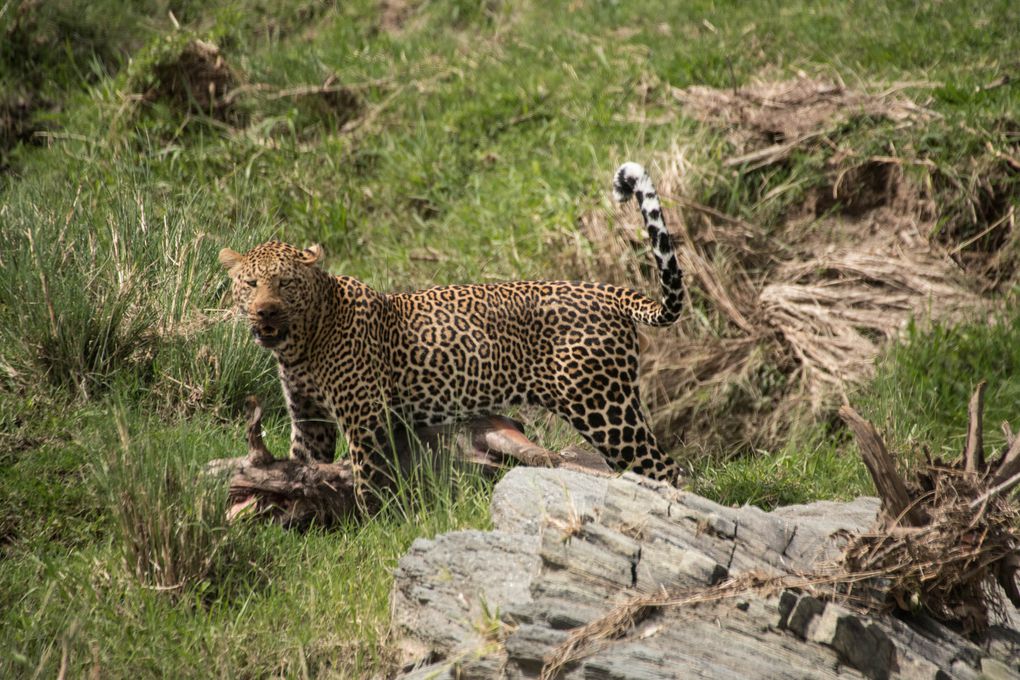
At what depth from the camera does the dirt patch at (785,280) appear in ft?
30.3

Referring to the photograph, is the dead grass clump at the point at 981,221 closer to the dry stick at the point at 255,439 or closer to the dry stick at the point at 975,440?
the dry stick at the point at 975,440

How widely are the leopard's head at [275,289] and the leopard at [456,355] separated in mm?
10

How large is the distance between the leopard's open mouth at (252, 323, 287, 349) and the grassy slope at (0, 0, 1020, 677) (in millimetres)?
785

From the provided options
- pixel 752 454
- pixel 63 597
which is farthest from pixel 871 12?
pixel 63 597

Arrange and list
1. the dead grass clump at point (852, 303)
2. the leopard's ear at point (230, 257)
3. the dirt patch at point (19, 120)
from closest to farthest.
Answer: the leopard's ear at point (230, 257) → the dead grass clump at point (852, 303) → the dirt patch at point (19, 120)

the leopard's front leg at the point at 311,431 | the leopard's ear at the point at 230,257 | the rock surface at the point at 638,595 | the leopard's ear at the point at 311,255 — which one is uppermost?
the leopard's ear at the point at 311,255

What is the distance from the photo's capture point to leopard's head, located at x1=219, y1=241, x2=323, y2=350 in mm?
6574

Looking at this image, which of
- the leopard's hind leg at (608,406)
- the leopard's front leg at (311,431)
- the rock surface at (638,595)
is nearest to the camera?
the rock surface at (638,595)

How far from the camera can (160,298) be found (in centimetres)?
810

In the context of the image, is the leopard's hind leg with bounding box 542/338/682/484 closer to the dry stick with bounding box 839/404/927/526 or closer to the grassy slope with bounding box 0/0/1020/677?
the grassy slope with bounding box 0/0/1020/677

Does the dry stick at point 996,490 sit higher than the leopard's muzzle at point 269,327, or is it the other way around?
the dry stick at point 996,490

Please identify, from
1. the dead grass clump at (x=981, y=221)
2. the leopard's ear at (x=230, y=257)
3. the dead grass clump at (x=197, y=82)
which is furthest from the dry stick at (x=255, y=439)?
the dead grass clump at (x=197, y=82)

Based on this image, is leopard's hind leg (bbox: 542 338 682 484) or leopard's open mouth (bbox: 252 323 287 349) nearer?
leopard's open mouth (bbox: 252 323 287 349)

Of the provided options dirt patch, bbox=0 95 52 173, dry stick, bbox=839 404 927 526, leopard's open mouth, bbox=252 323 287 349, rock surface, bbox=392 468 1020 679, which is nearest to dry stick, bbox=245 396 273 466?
leopard's open mouth, bbox=252 323 287 349
